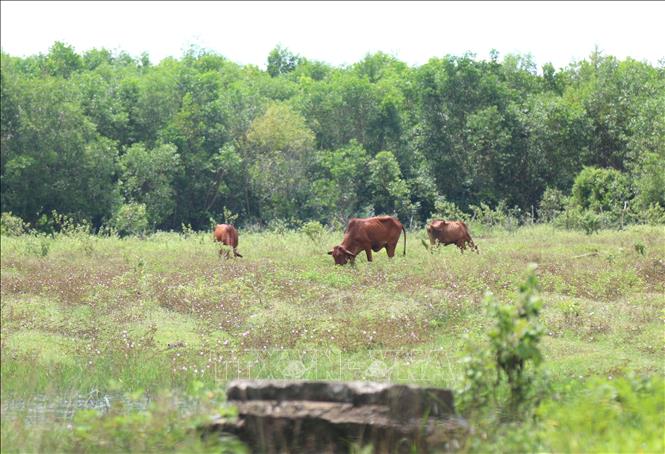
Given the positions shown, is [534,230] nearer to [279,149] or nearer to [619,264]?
[619,264]

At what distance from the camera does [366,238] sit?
27.2 metres

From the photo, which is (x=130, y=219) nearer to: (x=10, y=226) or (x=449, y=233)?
(x=10, y=226)

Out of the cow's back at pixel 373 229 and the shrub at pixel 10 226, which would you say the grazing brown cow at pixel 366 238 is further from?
the shrub at pixel 10 226

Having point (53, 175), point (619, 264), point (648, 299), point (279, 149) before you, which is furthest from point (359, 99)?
point (648, 299)

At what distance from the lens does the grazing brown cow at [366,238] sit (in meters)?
25.9

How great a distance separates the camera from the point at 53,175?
160 feet

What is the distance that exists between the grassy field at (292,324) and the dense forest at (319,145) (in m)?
23.7

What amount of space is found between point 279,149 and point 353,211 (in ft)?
21.3

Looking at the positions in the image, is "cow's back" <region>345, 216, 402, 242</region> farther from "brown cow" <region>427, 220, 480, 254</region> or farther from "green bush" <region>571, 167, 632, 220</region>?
"green bush" <region>571, 167, 632, 220</region>

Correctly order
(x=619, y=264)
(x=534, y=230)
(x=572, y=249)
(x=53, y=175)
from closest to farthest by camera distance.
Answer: (x=619, y=264), (x=572, y=249), (x=534, y=230), (x=53, y=175)

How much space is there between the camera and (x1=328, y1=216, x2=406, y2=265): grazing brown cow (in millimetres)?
25859

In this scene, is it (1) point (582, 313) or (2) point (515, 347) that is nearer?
(2) point (515, 347)

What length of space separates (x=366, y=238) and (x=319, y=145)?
4134 centimetres

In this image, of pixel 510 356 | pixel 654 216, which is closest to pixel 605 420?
pixel 510 356
